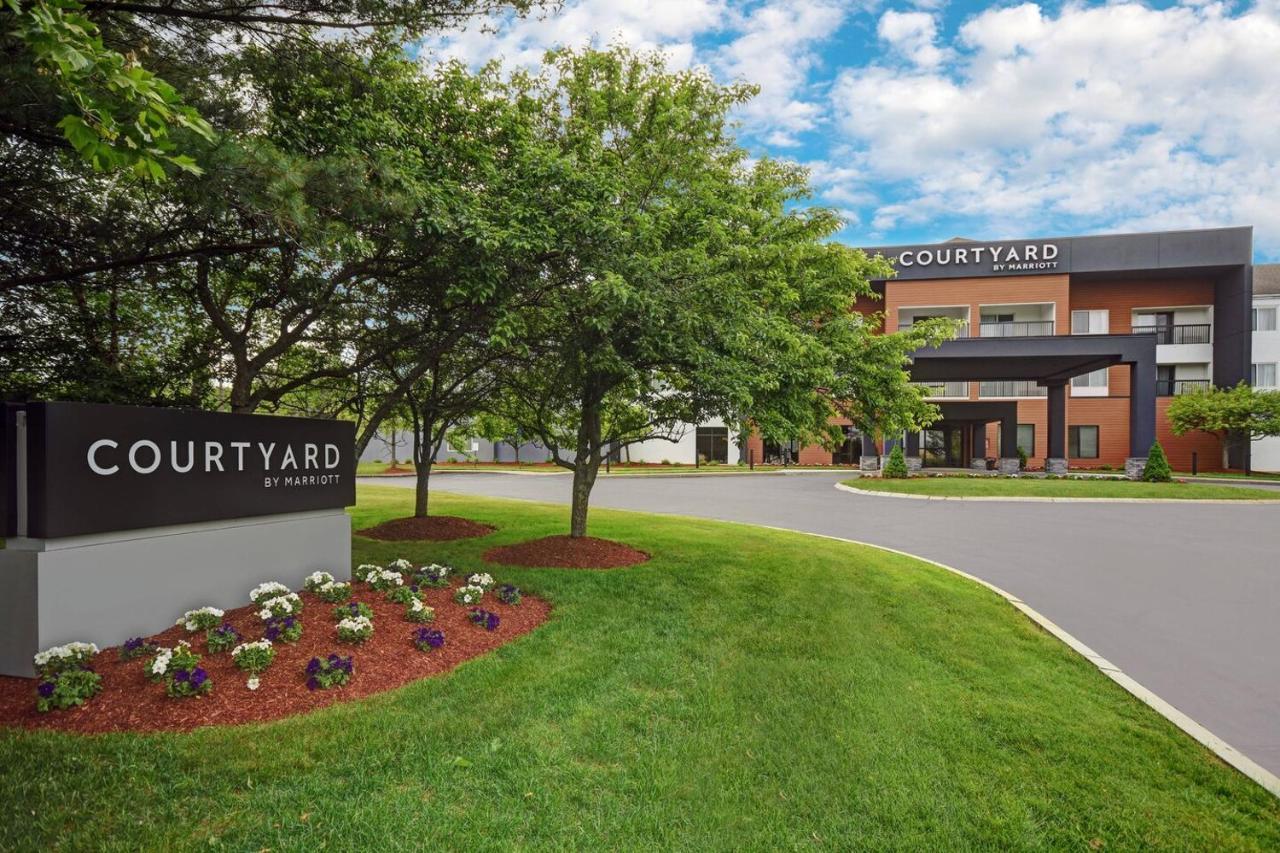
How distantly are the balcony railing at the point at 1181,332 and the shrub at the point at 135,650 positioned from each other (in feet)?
156

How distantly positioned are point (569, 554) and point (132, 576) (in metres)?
5.44

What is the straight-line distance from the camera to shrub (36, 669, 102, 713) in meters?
4.16

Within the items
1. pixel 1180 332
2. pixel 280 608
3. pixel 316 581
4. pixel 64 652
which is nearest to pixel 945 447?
pixel 1180 332

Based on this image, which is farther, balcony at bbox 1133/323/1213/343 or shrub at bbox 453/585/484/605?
balcony at bbox 1133/323/1213/343

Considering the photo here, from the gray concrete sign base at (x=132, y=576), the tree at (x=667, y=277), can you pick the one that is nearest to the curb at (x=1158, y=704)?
the tree at (x=667, y=277)

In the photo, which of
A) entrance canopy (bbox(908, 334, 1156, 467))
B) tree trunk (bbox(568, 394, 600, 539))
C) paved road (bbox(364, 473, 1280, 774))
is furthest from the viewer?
entrance canopy (bbox(908, 334, 1156, 467))

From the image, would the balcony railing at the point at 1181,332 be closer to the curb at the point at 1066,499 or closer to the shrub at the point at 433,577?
the curb at the point at 1066,499

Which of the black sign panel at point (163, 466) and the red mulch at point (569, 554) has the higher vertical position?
the black sign panel at point (163, 466)

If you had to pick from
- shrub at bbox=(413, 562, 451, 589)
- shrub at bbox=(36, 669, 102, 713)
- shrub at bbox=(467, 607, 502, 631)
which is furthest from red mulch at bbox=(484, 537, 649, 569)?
shrub at bbox=(36, 669, 102, 713)

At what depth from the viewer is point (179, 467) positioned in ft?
18.4

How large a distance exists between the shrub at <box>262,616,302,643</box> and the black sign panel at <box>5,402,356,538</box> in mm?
1295

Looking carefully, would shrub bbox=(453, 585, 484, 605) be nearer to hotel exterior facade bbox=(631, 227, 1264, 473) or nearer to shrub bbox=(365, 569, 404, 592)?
shrub bbox=(365, 569, 404, 592)

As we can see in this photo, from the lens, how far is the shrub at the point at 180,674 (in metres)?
4.35

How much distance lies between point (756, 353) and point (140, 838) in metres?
6.87
